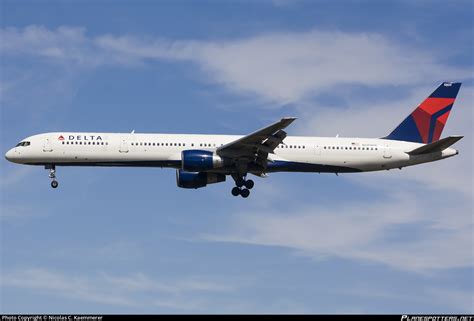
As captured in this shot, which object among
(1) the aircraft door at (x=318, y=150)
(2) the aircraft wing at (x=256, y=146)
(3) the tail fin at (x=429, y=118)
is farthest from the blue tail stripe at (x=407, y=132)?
(2) the aircraft wing at (x=256, y=146)

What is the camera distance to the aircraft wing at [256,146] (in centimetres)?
6144

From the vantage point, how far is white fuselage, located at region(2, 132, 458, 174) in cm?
6372

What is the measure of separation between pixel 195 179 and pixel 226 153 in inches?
183

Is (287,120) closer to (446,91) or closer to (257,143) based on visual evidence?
(257,143)

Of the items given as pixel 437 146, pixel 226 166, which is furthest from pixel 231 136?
pixel 437 146

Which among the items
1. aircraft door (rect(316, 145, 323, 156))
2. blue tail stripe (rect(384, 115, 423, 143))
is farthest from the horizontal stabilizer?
aircraft door (rect(316, 145, 323, 156))

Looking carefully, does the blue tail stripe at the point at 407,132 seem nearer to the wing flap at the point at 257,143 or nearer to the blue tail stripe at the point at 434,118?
the blue tail stripe at the point at 434,118

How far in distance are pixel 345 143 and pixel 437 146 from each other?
5729 millimetres

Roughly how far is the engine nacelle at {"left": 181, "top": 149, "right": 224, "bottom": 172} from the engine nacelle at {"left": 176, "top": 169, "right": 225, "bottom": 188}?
13.5 ft

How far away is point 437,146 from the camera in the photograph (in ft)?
212

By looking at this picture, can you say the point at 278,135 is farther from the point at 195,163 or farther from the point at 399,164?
the point at 399,164

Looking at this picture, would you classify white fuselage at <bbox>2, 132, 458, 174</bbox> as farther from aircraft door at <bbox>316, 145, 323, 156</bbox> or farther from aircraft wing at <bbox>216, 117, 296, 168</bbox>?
aircraft wing at <bbox>216, 117, 296, 168</bbox>

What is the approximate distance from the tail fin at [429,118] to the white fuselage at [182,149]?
173 cm

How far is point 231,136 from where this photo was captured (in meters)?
65.6
